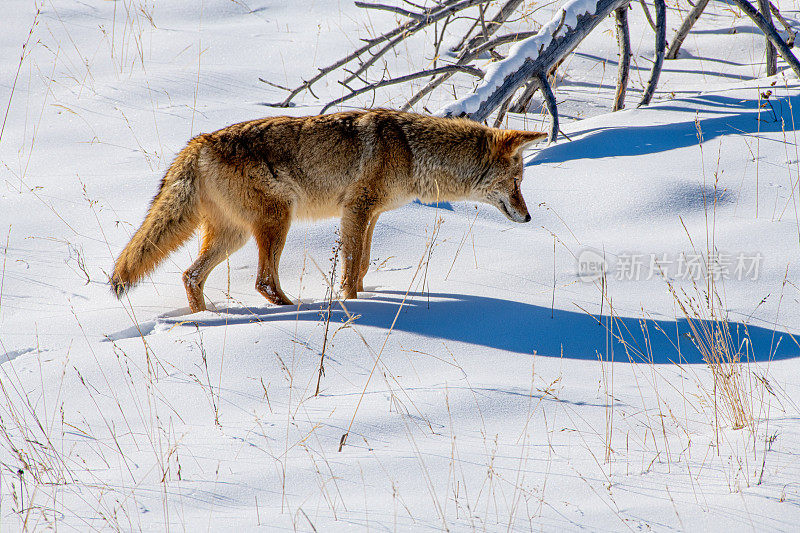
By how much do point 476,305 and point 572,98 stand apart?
5961 millimetres

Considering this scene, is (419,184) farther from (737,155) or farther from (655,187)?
(737,155)

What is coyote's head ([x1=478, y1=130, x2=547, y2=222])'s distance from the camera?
18.2ft

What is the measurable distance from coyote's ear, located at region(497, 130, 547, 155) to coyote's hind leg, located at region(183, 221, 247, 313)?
2243mm

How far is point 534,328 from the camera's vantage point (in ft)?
14.1

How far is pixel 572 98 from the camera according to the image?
9.54 meters

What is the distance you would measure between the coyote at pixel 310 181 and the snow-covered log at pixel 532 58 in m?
0.67

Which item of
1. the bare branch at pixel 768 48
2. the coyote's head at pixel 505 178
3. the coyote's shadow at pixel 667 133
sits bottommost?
the coyote's head at pixel 505 178

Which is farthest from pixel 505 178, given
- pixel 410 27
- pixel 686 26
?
pixel 686 26

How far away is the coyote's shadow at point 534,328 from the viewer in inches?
159

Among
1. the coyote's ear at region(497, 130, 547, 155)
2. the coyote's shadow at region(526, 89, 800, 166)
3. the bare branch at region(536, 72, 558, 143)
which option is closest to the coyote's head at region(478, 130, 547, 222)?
the coyote's ear at region(497, 130, 547, 155)

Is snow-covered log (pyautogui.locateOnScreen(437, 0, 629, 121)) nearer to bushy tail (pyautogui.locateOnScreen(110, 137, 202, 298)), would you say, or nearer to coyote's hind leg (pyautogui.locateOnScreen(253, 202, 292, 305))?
coyote's hind leg (pyautogui.locateOnScreen(253, 202, 292, 305))

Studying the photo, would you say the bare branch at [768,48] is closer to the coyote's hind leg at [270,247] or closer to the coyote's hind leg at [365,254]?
the coyote's hind leg at [365,254]

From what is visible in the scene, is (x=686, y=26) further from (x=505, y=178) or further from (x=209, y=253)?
(x=209, y=253)

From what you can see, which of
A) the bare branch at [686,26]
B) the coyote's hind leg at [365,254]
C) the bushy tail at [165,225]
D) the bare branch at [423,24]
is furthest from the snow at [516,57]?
the bare branch at [686,26]
